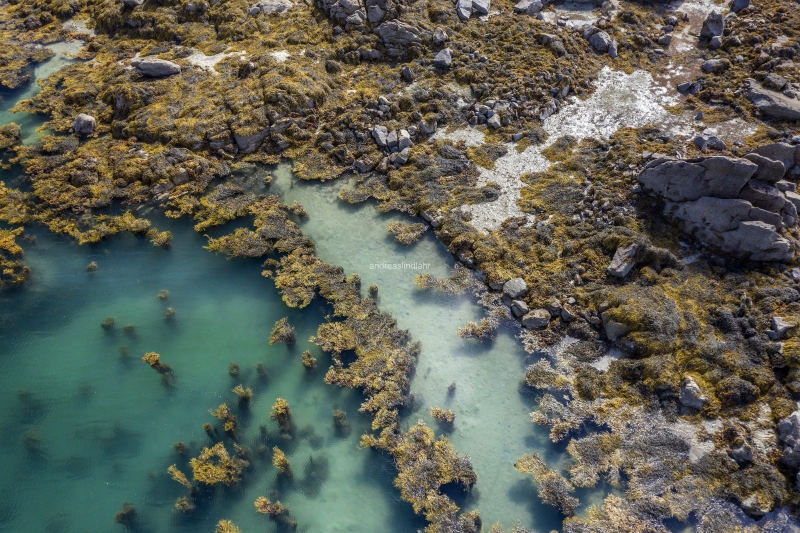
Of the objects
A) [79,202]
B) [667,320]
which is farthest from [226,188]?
[667,320]

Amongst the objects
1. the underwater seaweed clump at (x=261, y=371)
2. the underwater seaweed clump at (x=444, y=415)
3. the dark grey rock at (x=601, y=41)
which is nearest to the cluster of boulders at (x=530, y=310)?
the underwater seaweed clump at (x=444, y=415)

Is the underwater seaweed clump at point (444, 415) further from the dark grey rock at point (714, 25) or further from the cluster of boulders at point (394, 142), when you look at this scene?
the dark grey rock at point (714, 25)

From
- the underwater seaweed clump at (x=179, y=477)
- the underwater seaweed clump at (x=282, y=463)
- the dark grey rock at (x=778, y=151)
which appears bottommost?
the underwater seaweed clump at (x=179, y=477)

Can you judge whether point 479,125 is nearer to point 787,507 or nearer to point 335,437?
point 335,437

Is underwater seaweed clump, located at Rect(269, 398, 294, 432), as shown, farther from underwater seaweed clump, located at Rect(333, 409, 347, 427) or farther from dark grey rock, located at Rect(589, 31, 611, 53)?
dark grey rock, located at Rect(589, 31, 611, 53)

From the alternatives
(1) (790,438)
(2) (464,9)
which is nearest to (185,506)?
(1) (790,438)

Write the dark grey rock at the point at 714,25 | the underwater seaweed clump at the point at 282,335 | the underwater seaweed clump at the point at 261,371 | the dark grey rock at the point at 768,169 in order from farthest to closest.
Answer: the dark grey rock at the point at 714,25, the dark grey rock at the point at 768,169, the underwater seaweed clump at the point at 282,335, the underwater seaweed clump at the point at 261,371
